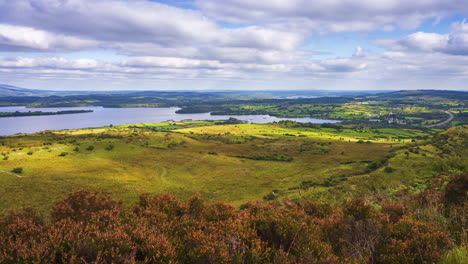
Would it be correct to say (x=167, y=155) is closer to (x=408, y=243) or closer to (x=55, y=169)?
(x=55, y=169)

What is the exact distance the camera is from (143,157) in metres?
92.4

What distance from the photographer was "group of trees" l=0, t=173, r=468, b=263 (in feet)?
23.3

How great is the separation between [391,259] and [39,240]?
33.8 ft

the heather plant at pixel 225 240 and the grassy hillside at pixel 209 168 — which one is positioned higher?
the heather plant at pixel 225 240

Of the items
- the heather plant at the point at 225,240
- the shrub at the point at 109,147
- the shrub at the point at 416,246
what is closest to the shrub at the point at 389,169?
the heather plant at the point at 225,240

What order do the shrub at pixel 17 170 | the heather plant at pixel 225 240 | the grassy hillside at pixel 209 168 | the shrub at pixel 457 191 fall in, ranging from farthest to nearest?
the shrub at pixel 17 170 < the grassy hillside at pixel 209 168 < the shrub at pixel 457 191 < the heather plant at pixel 225 240

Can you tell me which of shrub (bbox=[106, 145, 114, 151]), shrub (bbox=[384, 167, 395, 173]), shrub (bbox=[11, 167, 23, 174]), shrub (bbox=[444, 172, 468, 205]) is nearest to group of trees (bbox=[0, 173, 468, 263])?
shrub (bbox=[444, 172, 468, 205])

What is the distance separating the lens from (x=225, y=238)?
26.7ft

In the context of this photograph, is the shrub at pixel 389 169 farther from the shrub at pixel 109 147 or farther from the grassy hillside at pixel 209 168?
the shrub at pixel 109 147

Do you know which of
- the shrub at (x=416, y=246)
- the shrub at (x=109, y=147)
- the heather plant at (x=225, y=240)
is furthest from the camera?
the shrub at (x=109, y=147)

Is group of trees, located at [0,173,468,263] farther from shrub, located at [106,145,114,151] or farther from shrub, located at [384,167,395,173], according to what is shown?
shrub, located at [106,145,114,151]

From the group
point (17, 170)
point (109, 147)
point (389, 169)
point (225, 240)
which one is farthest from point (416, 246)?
point (109, 147)

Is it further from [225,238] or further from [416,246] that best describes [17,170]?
[416,246]

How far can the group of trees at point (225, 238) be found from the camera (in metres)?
7.10
